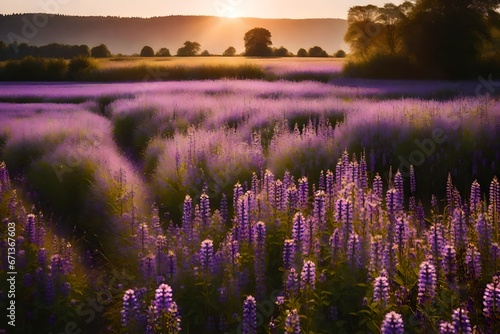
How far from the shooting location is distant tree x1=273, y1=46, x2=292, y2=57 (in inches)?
2372

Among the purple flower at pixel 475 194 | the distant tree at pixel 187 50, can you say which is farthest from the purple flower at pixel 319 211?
the distant tree at pixel 187 50

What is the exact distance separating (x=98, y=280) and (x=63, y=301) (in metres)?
0.50

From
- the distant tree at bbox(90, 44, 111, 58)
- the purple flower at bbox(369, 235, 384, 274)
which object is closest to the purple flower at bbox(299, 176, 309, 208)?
the purple flower at bbox(369, 235, 384, 274)

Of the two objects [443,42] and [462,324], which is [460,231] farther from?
[443,42]

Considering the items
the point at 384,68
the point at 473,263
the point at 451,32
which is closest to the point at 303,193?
the point at 473,263

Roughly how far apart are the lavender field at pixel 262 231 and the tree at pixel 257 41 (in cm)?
4786

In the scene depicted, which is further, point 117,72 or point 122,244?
point 117,72

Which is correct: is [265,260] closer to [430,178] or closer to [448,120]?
[430,178]

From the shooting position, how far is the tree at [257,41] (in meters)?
56.8

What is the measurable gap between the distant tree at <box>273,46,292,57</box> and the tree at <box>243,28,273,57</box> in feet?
8.74

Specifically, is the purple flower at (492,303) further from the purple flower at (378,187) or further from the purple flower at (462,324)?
the purple flower at (378,187)

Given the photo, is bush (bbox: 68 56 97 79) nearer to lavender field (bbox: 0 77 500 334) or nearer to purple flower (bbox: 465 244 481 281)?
lavender field (bbox: 0 77 500 334)

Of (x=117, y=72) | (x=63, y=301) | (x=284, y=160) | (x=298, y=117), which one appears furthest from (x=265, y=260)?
(x=117, y=72)

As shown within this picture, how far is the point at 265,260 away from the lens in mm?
4371
